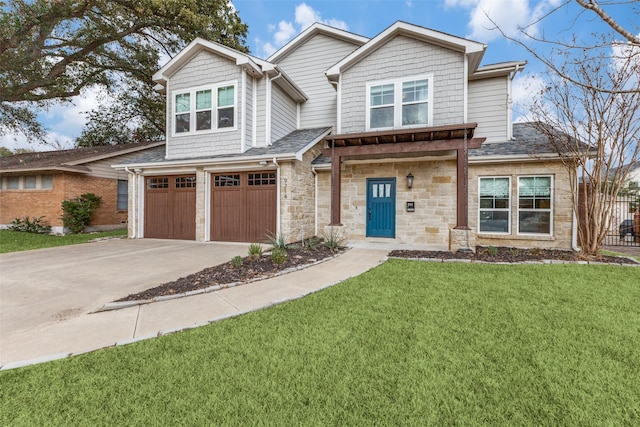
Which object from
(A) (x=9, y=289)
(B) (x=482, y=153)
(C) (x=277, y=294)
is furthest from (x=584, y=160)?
(A) (x=9, y=289)

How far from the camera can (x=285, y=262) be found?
6406 millimetres

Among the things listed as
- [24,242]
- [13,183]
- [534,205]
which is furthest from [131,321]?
[13,183]

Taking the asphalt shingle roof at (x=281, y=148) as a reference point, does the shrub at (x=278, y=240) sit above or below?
below

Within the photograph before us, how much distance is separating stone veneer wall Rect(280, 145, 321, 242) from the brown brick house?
10.6 meters

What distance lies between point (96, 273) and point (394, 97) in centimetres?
943

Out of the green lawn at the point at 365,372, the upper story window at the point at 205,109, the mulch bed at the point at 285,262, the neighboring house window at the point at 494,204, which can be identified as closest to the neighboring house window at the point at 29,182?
the upper story window at the point at 205,109

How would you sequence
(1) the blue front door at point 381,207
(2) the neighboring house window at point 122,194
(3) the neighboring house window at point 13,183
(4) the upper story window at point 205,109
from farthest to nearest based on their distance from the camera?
(2) the neighboring house window at point 122,194 < (3) the neighboring house window at point 13,183 < (4) the upper story window at point 205,109 < (1) the blue front door at point 381,207

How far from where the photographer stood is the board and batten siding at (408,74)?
8609mm

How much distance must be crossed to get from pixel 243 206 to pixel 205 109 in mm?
3929

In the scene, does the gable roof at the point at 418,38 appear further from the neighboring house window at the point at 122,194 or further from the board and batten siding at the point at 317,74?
the neighboring house window at the point at 122,194

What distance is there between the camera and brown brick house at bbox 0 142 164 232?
12672mm

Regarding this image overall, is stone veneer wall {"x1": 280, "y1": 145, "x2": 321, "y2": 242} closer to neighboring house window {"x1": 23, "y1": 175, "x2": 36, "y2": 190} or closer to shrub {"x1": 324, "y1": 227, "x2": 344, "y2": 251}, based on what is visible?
shrub {"x1": 324, "y1": 227, "x2": 344, "y2": 251}

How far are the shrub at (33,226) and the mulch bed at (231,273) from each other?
12328 mm

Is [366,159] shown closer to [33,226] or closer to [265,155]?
[265,155]
